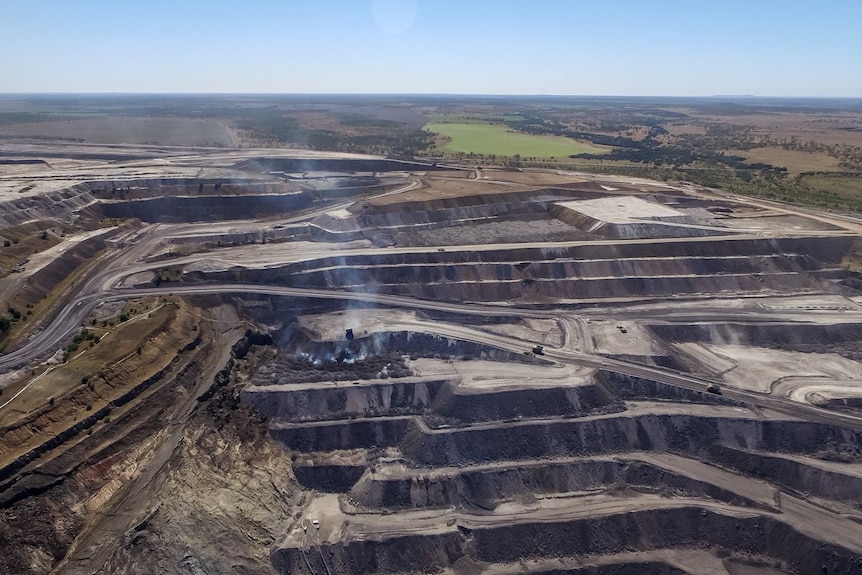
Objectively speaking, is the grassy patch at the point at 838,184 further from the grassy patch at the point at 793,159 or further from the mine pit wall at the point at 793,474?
the mine pit wall at the point at 793,474

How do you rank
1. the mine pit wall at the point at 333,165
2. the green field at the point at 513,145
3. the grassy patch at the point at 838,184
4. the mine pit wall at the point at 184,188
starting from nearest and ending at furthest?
1. the mine pit wall at the point at 184,188
2. the grassy patch at the point at 838,184
3. the mine pit wall at the point at 333,165
4. the green field at the point at 513,145

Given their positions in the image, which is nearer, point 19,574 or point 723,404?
point 19,574

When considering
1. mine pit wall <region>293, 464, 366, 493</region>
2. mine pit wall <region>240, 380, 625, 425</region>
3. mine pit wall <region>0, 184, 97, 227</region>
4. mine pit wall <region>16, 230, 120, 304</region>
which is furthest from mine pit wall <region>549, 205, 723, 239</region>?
mine pit wall <region>0, 184, 97, 227</region>

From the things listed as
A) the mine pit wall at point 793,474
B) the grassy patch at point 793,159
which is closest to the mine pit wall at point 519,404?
the mine pit wall at point 793,474

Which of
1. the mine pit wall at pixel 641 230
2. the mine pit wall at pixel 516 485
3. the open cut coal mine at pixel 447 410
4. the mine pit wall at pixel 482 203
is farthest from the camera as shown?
the mine pit wall at pixel 482 203

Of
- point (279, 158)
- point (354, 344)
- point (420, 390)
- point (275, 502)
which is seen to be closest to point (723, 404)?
point (420, 390)

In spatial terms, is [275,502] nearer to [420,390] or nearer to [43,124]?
[420,390]
